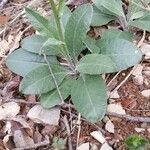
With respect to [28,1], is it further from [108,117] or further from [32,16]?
[108,117]

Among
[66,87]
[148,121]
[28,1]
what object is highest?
[28,1]

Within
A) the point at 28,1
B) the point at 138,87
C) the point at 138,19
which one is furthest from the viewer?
the point at 28,1

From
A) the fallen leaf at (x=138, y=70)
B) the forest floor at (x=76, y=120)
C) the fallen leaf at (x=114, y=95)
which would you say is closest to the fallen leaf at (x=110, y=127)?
the forest floor at (x=76, y=120)

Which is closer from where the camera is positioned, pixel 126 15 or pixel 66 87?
pixel 66 87

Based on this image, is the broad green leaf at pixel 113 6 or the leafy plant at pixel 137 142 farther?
the broad green leaf at pixel 113 6

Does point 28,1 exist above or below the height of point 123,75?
above

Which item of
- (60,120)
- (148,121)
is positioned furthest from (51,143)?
(148,121)

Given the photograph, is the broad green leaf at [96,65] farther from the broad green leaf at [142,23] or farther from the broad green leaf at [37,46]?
the broad green leaf at [142,23]
